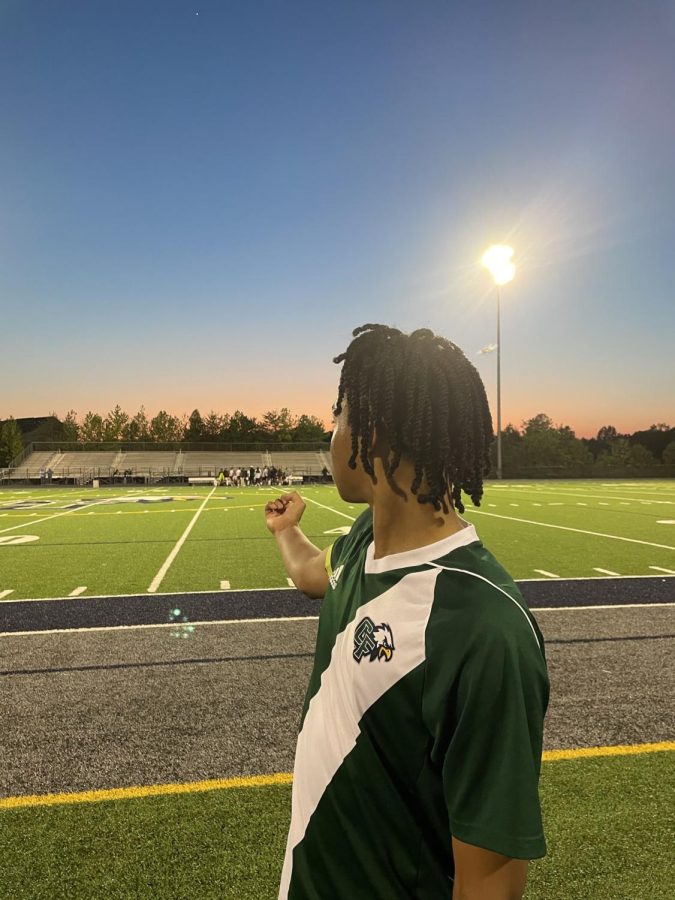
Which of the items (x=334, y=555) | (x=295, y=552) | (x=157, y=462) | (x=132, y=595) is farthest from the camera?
(x=157, y=462)

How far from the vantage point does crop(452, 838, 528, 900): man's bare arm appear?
3.07 feet

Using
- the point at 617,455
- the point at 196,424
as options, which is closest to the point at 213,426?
the point at 196,424

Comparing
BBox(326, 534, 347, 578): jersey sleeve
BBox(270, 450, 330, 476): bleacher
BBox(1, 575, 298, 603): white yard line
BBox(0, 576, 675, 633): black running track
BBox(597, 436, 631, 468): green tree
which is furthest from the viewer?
BBox(597, 436, 631, 468): green tree

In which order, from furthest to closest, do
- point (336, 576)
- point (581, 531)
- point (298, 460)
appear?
point (298, 460) < point (581, 531) < point (336, 576)

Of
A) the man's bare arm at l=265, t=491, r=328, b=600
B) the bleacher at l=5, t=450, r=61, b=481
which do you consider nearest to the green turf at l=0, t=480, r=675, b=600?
the man's bare arm at l=265, t=491, r=328, b=600

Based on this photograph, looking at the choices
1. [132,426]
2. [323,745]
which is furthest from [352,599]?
[132,426]

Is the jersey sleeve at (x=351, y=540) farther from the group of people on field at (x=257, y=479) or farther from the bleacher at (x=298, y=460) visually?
the bleacher at (x=298, y=460)

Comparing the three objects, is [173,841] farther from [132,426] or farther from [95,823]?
[132,426]

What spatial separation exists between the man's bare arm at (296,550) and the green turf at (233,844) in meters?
1.49

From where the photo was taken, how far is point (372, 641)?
3.98 ft

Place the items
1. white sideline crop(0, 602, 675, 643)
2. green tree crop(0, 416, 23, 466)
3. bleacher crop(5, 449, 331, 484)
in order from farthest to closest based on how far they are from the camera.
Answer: green tree crop(0, 416, 23, 466), bleacher crop(5, 449, 331, 484), white sideline crop(0, 602, 675, 643)

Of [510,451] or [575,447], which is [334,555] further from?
[575,447]

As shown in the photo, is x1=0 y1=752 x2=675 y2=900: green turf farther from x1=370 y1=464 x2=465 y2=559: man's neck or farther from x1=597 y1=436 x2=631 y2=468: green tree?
x1=597 y1=436 x2=631 y2=468: green tree

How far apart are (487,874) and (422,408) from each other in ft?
2.92
